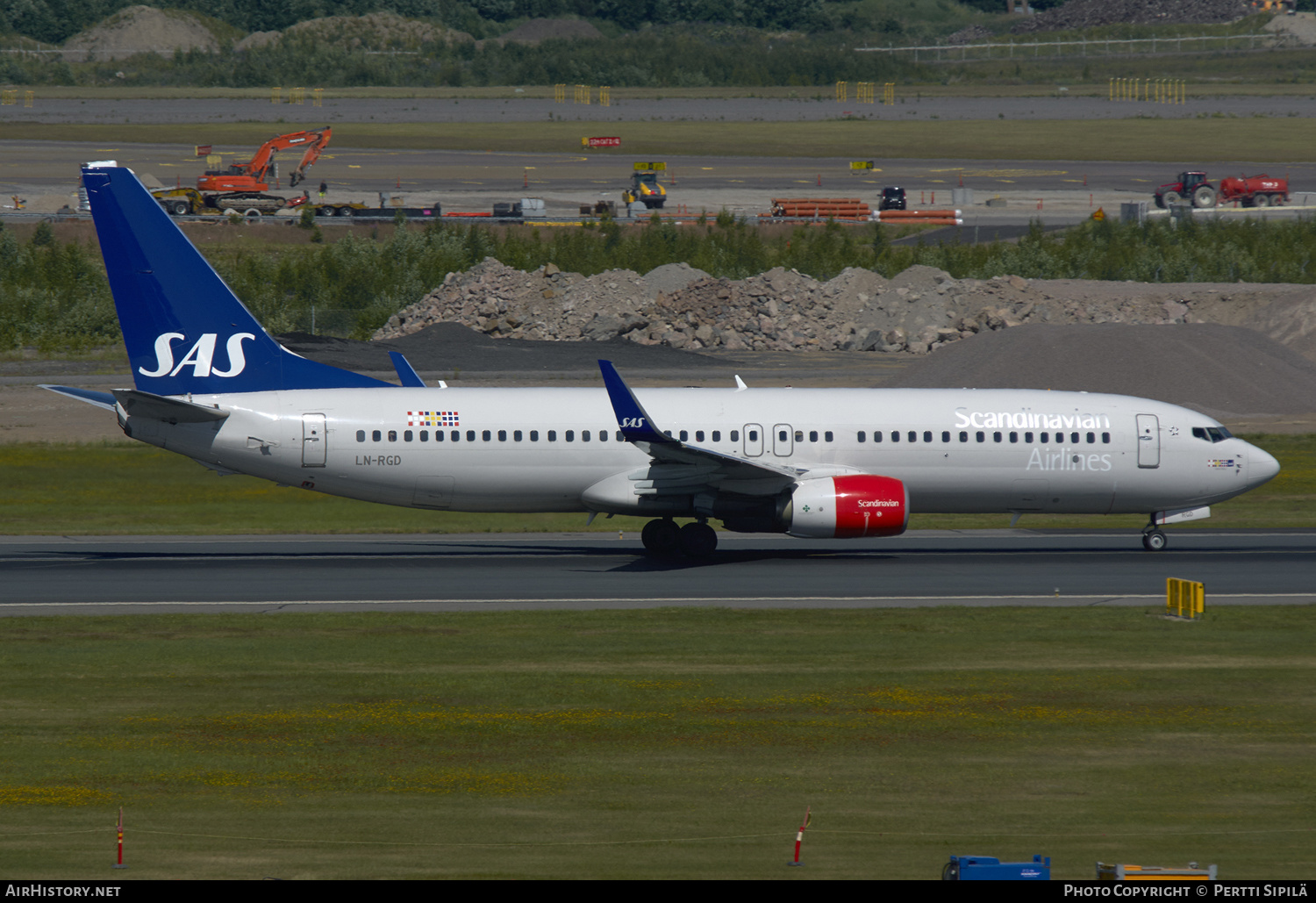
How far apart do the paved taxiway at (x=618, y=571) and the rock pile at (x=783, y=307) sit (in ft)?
112

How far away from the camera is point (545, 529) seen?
45156 millimetres

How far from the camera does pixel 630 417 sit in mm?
36156

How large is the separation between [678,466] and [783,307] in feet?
145

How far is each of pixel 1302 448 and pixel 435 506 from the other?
1360 inches

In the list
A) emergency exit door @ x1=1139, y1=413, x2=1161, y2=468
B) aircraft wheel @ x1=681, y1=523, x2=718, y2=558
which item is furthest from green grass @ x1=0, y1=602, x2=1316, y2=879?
emergency exit door @ x1=1139, y1=413, x2=1161, y2=468

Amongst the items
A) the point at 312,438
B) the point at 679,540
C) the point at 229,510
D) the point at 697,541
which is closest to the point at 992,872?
the point at 697,541

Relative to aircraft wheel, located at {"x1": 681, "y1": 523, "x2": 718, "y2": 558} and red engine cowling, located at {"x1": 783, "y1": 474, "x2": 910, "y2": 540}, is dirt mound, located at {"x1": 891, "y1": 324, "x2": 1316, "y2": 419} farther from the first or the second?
red engine cowling, located at {"x1": 783, "y1": 474, "x2": 910, "y2": 540}

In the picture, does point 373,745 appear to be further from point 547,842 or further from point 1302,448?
point 1302,448

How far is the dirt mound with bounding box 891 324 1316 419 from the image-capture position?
202 feet

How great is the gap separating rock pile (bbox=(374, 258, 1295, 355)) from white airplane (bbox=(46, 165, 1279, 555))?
37.0 meters

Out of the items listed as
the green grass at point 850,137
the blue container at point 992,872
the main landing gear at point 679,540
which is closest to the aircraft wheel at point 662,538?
the main landing gear at point 679,540

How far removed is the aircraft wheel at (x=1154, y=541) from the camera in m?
40.6

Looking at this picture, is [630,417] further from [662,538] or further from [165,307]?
[165,307]
